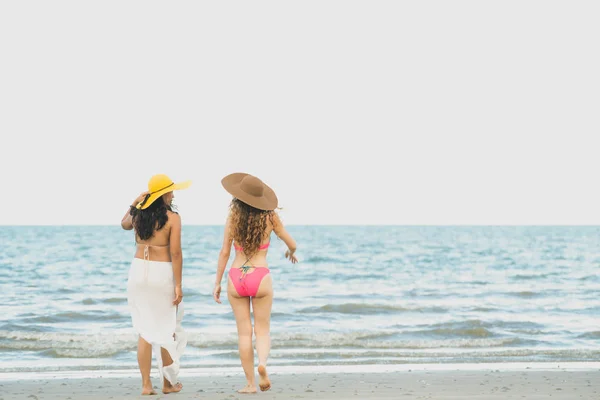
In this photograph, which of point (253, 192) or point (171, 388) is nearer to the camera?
point (253, 192)

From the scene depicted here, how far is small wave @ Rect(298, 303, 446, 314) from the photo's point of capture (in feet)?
49.7

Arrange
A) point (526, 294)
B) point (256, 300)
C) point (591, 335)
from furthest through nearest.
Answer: point (526, 294) → point (591, 335) → point (256, 300)

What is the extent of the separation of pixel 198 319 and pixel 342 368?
19.2 ft

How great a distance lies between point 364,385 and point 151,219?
95.4 inches

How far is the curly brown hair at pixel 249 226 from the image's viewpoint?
18.7ft

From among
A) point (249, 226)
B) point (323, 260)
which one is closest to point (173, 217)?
point (249, 226)

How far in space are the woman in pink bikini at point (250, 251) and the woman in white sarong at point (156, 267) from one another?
36 cm

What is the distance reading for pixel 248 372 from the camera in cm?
591

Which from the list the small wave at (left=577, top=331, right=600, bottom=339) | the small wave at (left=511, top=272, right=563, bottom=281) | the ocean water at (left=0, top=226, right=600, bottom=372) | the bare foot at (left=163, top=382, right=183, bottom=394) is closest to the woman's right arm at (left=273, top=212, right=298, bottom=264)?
the bare foot at (left=163, top=382, right=183, bottom=394)

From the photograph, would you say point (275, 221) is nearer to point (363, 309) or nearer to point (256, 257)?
point (256, 257)

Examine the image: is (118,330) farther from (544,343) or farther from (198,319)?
(544,343)

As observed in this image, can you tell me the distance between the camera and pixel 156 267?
5734 millimetres

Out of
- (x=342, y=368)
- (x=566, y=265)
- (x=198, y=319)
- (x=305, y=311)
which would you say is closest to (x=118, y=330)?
(x=198, y=319)

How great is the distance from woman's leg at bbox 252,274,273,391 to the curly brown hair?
10.8 inches
